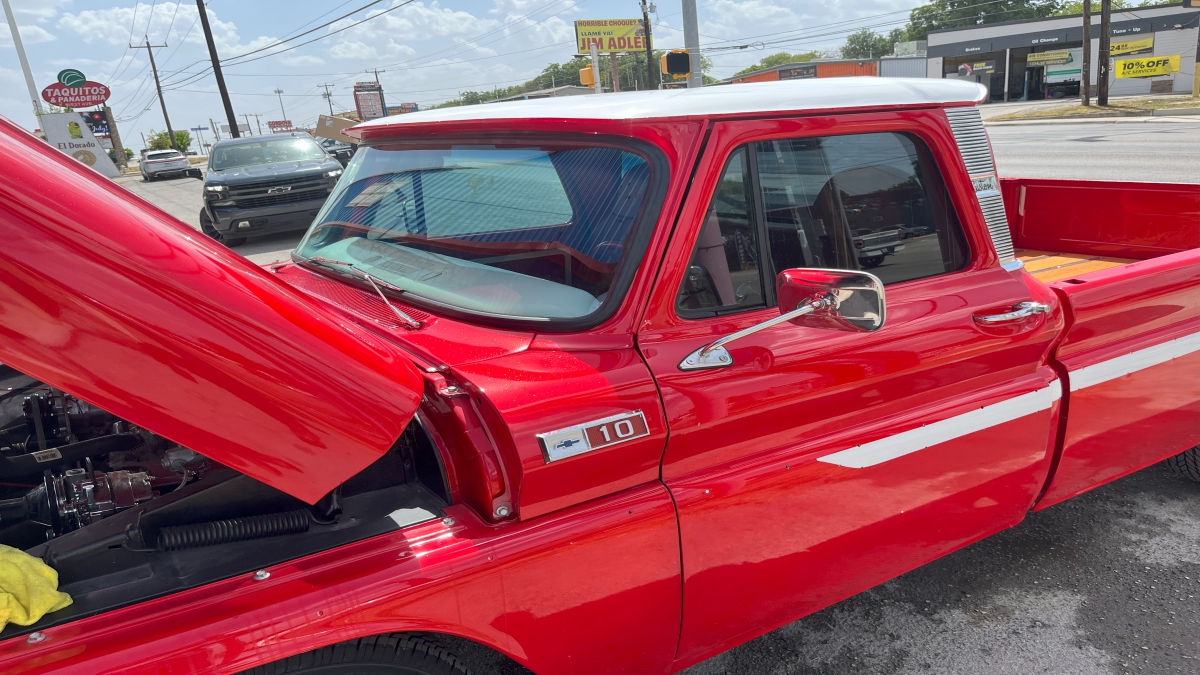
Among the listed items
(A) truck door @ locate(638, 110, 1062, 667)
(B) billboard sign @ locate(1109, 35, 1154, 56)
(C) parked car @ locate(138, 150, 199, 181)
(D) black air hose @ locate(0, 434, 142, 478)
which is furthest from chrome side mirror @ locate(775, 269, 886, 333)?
(B) billboard sign @ locate(1109, 35, 1154, 56)

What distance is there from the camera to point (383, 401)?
148cm

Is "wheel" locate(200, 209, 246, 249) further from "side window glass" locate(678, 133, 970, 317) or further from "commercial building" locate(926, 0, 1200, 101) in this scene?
"commercial building" locate(926, 0, 1200, 101)

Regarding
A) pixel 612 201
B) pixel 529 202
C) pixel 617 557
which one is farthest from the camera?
pixel 529 202

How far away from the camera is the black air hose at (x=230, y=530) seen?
5.29ft

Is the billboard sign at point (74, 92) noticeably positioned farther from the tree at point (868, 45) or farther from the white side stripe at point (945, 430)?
the tree at point (868, 45)

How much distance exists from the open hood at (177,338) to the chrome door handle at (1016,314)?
1.66 meters

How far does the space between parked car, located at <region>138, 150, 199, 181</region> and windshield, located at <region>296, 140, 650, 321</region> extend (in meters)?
40.8

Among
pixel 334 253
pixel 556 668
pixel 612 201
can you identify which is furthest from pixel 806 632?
pixel 334 253

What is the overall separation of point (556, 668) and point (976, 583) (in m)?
1.84

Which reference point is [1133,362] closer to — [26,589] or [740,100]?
[740,100]

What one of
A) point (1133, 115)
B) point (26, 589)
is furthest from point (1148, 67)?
point (26, 589)

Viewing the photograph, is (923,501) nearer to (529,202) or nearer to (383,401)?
(529,202)

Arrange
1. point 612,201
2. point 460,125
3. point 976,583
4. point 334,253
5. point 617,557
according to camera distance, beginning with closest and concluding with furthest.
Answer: point 617,557 < point 612,201 < point 460,125 < point 334,253 < point 976,583

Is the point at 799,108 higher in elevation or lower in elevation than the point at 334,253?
higher
